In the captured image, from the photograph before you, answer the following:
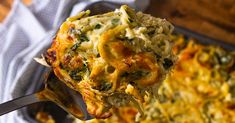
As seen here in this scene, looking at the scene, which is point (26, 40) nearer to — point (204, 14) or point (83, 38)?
point (83, 38)

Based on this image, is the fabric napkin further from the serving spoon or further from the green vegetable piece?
the green vegetable piece

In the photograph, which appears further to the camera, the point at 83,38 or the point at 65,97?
the point at 65,97

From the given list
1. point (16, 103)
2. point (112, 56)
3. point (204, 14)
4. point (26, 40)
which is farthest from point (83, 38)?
point (204, 14)

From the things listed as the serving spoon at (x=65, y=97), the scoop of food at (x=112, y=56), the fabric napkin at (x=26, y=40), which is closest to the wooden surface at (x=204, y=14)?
the fabric napkin at (x=26, y=40)

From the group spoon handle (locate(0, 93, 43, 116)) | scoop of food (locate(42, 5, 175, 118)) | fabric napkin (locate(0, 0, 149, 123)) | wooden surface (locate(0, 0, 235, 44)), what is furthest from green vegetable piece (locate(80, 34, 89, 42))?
wooden surface (locate(0, 0, 235, 44))

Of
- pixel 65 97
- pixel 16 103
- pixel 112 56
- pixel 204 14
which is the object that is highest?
pixel 112 56

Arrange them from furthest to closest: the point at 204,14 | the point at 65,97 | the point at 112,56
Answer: the point at 204,14
the point at 65,97
the point at 112,56
